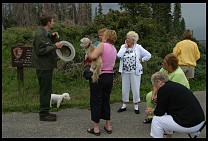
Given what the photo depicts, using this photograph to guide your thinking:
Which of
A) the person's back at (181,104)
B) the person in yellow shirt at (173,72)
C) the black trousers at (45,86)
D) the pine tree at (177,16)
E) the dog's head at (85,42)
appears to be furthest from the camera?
the pine tree at (177,16)

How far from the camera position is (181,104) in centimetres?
454

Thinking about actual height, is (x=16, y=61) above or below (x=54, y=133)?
above

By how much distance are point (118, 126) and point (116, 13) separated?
7243 mm

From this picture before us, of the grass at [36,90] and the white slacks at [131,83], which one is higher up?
the white slacks at [131,83]

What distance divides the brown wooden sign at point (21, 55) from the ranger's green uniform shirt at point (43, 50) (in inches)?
110

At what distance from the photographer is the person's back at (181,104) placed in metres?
4.51

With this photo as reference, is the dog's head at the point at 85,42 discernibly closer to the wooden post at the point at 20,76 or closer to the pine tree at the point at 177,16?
the wooden post at the point at 20,76

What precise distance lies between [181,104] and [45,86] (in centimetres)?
252

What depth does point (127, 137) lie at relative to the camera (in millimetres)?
5145

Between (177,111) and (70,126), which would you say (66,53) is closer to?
(70,126)

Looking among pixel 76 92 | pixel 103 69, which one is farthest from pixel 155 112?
pixel 76 92

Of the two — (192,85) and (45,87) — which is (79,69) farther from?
Result: (45,87)

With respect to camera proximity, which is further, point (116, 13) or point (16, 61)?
point (116, 13)

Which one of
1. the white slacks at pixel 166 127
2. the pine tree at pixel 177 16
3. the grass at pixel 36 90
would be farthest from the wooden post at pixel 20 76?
the pine tree at pixel 177 16
